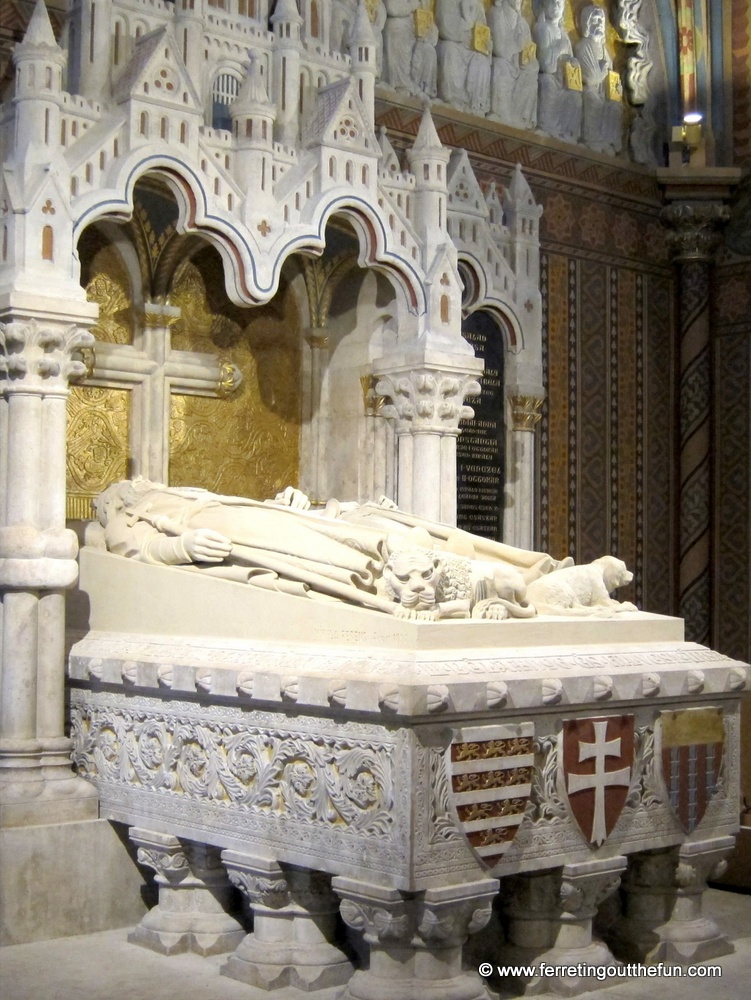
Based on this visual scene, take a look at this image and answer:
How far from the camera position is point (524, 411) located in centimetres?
837

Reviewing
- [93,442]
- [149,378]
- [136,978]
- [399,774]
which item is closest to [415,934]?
[399,774]

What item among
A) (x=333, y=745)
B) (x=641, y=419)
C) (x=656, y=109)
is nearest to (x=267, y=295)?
(x=333, y=745)

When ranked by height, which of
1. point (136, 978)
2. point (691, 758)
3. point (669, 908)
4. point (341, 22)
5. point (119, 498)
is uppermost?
point (341, 22)

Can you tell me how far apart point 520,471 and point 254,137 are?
265cm

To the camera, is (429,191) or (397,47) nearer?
(429,191)

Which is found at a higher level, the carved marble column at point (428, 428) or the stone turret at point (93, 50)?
the stone turret at point (93, 50)

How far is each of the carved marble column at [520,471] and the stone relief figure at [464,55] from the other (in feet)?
5.88

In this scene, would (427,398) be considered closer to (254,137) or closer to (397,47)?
(254,137)

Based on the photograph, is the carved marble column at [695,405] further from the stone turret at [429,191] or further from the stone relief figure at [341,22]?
the stone turret at [429,191]

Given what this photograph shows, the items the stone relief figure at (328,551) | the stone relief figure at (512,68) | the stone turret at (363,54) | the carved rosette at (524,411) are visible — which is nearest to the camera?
the stone relief figure at (328,551)

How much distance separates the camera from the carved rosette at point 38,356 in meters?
5.76

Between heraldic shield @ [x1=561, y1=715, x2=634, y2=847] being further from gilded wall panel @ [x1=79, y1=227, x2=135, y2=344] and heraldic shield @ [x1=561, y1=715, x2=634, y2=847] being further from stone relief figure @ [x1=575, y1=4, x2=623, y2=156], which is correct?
stone relief figure @ [x1=575, y1=4, x2=623, y2=156]

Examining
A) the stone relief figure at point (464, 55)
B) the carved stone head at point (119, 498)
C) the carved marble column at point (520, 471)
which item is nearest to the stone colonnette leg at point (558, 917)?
the carved stone head at point (119, 498)

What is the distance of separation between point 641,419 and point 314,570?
480 cm
